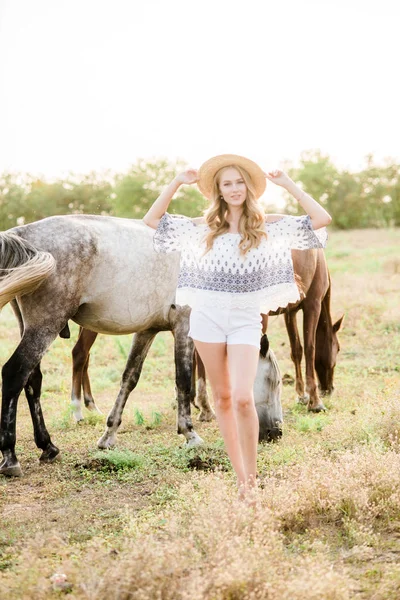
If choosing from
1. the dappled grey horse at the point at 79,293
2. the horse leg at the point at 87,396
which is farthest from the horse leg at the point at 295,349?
the horse leg at the point at 87,396

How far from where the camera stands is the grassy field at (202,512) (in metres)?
2.86

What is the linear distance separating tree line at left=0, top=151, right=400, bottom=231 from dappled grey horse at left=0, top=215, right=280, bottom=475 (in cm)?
3447

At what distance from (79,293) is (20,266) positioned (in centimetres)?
64

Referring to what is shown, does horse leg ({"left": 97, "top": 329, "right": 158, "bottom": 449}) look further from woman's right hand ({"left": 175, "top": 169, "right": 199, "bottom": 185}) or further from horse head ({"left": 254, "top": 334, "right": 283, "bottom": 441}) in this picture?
woman's right hand ({"left": 175, "top": 169, "right": 199, "bottom": 185})

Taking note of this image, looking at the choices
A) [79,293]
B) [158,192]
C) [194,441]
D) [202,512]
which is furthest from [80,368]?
[158,192]

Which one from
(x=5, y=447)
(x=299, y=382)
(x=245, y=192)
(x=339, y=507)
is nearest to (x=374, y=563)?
(x=339, y=507)

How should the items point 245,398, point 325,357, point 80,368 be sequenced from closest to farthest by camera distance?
point 245,398, point 80,368, point 325,357

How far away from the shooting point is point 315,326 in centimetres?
798

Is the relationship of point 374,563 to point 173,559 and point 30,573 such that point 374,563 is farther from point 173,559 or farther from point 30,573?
point 30,573

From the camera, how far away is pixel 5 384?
17.4 ft

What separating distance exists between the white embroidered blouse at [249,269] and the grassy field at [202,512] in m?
1.09

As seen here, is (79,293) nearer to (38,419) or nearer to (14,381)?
(14,381)

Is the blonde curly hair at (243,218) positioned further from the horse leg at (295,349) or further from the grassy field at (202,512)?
the horse leg at (295,349)

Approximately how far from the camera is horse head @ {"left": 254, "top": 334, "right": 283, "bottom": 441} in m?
6.12
